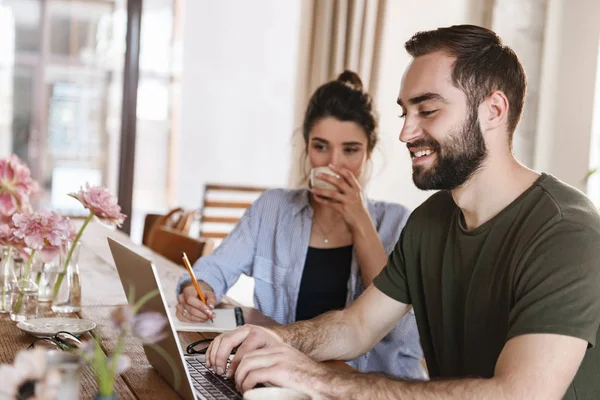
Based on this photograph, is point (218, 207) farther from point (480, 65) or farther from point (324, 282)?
point (480, 65)

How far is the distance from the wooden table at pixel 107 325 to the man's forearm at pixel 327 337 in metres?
0.06

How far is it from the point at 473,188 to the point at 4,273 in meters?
0.99

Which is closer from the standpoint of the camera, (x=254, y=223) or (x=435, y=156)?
(x=435, y=156)

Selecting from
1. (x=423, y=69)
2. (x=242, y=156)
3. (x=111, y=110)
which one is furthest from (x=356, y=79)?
(x=242, y=156)

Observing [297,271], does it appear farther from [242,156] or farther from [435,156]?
[242,156]

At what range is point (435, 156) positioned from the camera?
1.38 m

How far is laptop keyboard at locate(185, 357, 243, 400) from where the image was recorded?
41.6 inches

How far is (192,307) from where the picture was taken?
1.59 metres

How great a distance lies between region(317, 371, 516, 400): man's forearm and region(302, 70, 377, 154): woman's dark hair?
42.0 inches

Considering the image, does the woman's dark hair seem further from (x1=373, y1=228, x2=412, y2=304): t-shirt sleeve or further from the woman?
(x1=373, y1=228, x2=412, y2=304): t-shirt sleeve

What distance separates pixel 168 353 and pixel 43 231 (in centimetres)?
51

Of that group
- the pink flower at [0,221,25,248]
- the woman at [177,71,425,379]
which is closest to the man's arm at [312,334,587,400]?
the pink flower at [0,221,25,248]

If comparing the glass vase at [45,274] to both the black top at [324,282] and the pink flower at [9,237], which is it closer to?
the pink flower at [9,237]

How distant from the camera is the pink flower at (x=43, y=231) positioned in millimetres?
1392
